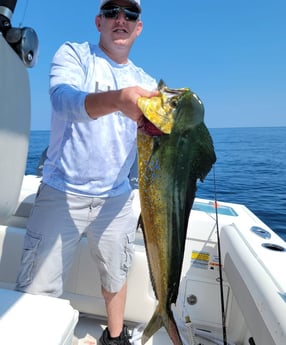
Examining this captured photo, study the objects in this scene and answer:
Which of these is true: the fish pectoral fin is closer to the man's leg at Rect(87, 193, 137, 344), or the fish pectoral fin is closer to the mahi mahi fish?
the mahi mahi fish

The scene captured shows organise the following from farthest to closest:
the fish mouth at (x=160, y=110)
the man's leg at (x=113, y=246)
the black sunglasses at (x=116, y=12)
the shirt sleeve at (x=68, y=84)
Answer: the man's leg at (x=113, y=246), the black sunglasses at (x=116, y=12), the shirt sleeve at (x=68, y=84), the fish mouth at (x=160, y=110)

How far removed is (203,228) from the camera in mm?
3176

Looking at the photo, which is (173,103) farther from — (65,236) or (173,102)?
(65,236)

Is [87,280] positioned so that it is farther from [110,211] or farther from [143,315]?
[110,211]

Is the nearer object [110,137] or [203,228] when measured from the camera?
[110,137]

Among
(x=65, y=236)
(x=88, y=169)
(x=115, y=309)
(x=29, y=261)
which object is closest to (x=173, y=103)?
(x=88, y=169)

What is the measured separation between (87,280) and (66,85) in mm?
1874

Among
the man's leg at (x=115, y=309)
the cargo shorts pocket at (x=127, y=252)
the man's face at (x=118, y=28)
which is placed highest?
the man's face at (x=118, y=28)

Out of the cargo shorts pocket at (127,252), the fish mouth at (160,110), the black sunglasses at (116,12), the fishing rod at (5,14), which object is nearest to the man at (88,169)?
the black sunglasses at (116,12)

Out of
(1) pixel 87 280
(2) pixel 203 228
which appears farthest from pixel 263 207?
(1) pixel 87 280

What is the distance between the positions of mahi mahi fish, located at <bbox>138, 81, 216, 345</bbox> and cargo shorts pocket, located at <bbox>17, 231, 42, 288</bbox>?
0.85m

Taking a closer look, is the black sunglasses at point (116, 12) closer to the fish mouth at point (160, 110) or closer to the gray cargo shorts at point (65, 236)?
the fish mouth at point (160, 110)

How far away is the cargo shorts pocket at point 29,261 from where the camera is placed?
6.85 feet

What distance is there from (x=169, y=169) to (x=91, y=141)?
32.0 inches
